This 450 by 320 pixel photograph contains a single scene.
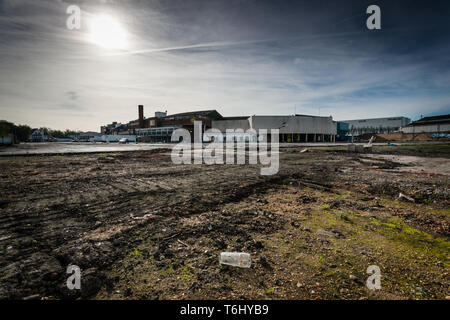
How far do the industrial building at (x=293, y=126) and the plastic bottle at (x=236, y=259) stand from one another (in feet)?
177

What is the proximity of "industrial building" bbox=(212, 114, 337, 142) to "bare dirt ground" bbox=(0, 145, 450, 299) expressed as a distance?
5099 cm

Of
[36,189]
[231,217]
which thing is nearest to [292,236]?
[231,217]

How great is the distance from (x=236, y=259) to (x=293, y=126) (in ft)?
192

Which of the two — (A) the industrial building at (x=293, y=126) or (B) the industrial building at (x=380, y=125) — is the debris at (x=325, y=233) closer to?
(A) the industrial building at (x=293, y=126)

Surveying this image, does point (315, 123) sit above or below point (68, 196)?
above

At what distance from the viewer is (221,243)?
10.4 feet

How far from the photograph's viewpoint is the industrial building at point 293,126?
5531cm

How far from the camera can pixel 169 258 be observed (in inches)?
109

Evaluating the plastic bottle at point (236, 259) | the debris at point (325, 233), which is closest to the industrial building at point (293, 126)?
the debris at point (325, 233)
